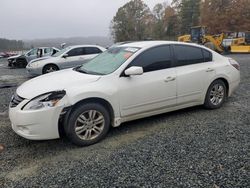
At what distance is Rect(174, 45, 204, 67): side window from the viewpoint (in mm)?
4750

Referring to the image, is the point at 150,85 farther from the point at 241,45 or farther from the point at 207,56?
the point at 241,45

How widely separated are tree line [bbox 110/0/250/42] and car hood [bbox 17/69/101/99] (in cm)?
4025

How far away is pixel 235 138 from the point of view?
3893 millimetres

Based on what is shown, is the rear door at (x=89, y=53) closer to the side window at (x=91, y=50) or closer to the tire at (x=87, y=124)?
the side window at (x=91, y=50)

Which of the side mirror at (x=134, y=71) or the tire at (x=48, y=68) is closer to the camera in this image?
the side mirror at (x=134, y=71)

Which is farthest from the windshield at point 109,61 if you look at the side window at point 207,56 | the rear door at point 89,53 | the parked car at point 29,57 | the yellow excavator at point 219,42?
the yellow excavator at point 219,42

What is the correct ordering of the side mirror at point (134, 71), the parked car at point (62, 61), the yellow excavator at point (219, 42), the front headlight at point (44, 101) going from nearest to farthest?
1. the front headlight at point (44, 101)
2. the side mirror at point (134, 71)
3. the parked car at point (62, 61)
4. the yellow excavator at point (219, 42)

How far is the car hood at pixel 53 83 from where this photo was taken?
369 centimetres

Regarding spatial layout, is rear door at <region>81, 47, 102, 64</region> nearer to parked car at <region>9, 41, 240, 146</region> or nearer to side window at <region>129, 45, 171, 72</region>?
parked car at <region>9, 41, 240, 146</region>

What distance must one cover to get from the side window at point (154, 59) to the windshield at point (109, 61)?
0.17 metres

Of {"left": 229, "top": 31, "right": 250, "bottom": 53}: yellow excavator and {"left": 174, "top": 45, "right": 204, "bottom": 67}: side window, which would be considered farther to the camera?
{"left": 229, "top": 31, "right": 250, "bottom": 53}: yellow excavator

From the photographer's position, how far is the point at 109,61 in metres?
4.54

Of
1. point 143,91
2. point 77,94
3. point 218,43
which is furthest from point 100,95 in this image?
point 218,43

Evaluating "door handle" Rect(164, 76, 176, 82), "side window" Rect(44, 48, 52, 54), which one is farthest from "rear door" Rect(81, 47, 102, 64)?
"door handle" Rect(164, 76, 176, 82)
